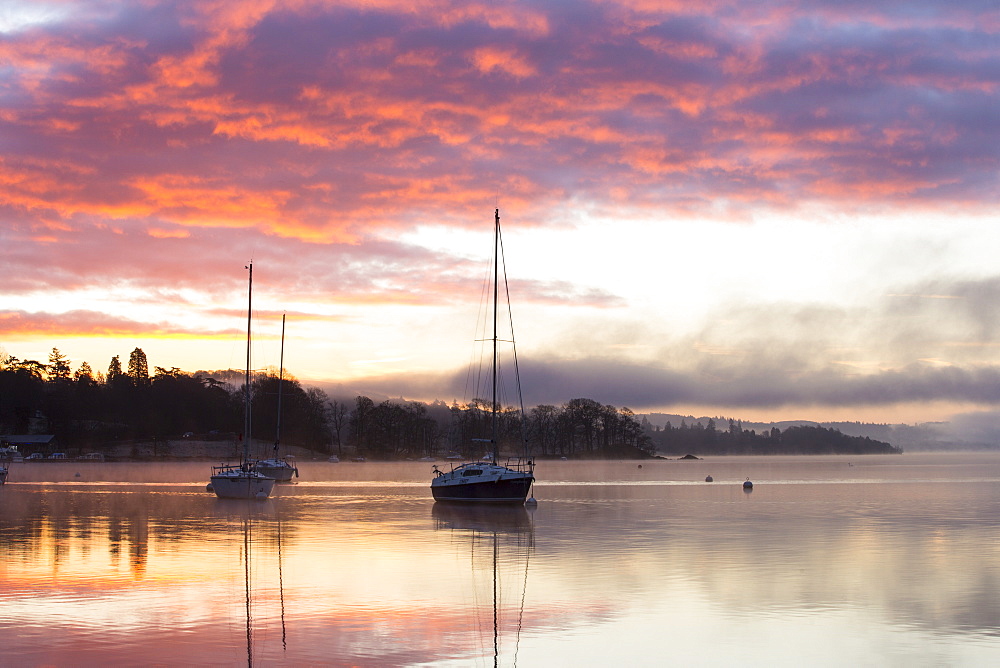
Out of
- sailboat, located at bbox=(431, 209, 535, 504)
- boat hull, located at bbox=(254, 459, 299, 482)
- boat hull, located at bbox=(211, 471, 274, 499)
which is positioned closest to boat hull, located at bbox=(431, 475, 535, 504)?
sailboat, located at bbox=(431, 209, 535, 504)

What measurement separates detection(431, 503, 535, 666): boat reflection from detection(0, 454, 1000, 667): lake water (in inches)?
4.4

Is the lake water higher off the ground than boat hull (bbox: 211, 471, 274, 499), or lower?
higher

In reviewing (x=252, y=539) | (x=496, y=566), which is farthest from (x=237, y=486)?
(x=496, y=566)

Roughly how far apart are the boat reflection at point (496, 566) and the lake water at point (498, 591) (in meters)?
0.11

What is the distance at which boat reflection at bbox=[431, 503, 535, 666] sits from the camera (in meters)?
20.5

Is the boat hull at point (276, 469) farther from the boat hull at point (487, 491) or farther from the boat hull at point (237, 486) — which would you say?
the boat hull at point (487, 491)

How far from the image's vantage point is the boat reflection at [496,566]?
20.5m

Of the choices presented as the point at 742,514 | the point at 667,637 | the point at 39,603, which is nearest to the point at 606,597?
the point at 667,637

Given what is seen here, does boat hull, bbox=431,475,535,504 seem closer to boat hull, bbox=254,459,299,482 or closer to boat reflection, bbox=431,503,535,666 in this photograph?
boat reflection, bbox=431,503,535,666

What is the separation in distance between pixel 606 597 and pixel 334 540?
1730cm

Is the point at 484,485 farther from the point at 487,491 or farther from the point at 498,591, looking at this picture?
the point at 498,591

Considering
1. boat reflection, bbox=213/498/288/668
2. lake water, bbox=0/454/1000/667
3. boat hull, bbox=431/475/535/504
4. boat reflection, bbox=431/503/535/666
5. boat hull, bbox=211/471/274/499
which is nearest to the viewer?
lake water, bbox=0/454/1000/667

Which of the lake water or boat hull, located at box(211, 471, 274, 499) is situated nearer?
the lake water

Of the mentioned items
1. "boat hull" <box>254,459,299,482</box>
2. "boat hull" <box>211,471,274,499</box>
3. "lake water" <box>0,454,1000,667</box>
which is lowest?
"boat hull" <box>254,459,299,482</box>
